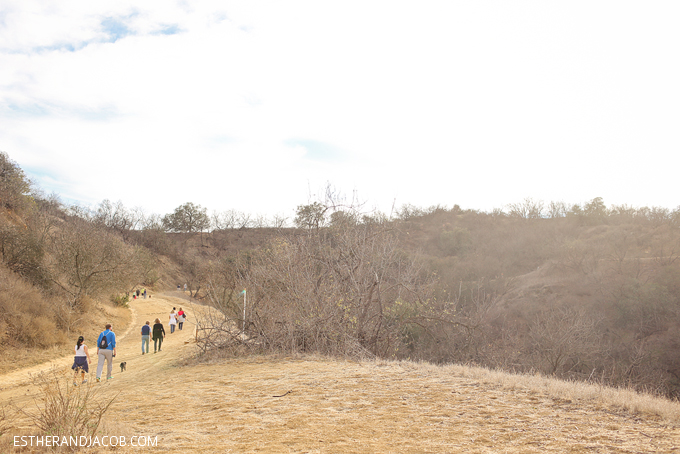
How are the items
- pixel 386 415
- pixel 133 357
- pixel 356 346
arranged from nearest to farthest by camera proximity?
pixel 386 415 < pixel 356 346 < pixel 133 357

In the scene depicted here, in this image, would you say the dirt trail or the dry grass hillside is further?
the dirt trail

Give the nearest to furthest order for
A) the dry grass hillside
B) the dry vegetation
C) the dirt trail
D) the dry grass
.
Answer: the dry grass hillside, the dry vegetation, the dirt trail, the dry grass

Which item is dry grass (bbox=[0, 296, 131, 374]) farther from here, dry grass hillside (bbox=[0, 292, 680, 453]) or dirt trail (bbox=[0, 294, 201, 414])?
dry grass hillside (bbox=[0, 292, 680, 453])

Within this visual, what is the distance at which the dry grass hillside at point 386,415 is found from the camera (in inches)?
177

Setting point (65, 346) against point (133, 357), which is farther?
point (65, 346)

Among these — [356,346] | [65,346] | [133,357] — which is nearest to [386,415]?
[356,346]

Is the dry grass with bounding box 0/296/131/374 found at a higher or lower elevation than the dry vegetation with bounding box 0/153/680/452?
lower

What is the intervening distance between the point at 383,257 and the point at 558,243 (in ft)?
134

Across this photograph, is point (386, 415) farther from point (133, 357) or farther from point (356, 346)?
point (133, 357)

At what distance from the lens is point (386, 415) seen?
18.9 feet

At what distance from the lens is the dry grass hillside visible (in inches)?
177

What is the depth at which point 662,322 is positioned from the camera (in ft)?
82.0

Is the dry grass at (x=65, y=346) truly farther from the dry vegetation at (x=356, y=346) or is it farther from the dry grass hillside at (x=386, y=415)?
the dry grass hillside at (x=386, y=415)

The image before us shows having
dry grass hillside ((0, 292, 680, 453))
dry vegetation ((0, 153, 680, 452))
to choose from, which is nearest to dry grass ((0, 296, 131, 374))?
dry vegetation ((0, 153, 680, 452))
